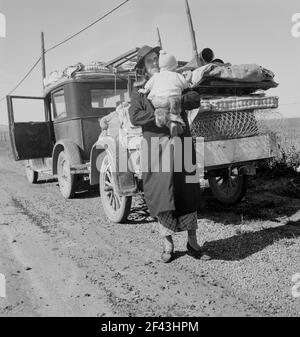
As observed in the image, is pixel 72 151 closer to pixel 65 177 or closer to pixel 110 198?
pixel 65 177

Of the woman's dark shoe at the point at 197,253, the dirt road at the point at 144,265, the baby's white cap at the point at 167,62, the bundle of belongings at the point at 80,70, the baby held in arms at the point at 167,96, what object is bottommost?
the dirt road at the point at 144,265

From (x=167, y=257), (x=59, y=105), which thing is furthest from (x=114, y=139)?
(x=59, y=105)

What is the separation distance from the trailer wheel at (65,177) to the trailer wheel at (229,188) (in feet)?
7.91

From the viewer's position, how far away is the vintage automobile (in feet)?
16.0

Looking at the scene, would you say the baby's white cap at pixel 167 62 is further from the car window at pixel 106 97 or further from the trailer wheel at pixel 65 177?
the trailer wheel at pixel 65 177

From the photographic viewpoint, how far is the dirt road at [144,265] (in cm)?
310

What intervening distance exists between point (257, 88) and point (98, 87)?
2.93 meters

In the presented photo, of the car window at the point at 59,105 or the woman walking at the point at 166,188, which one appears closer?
the woman walking at the point at 166,188

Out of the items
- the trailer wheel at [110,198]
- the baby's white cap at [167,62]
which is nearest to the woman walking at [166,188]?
the baby's white cap at [167,62]

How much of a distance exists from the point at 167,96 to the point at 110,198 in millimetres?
2322

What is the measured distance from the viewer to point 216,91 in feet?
16.5

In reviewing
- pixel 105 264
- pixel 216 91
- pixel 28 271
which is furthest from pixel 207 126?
pixel 28 271
